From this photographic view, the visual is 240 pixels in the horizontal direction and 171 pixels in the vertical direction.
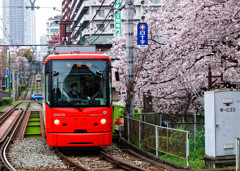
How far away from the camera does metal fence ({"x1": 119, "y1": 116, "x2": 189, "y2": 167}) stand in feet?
30.2

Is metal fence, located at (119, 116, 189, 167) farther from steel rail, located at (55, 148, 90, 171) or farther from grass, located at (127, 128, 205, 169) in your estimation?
steel rail, located at (55, 148, 90, 171)

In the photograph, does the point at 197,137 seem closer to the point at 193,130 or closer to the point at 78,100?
the point at 193,130

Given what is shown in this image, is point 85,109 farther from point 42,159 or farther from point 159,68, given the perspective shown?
point 159,68

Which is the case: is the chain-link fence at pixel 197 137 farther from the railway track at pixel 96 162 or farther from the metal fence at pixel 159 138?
the railway track at pixel 96 162

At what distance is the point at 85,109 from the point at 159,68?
21.8 feet

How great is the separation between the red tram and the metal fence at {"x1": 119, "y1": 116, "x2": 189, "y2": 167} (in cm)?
112

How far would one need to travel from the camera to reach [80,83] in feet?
38.5

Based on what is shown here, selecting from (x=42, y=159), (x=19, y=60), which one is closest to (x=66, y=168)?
(x=42, y=159)

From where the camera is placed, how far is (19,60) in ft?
378

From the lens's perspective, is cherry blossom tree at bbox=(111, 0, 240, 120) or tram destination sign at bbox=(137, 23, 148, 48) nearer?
cherry blossom tree at bbox=(111, 0, 240, 120)

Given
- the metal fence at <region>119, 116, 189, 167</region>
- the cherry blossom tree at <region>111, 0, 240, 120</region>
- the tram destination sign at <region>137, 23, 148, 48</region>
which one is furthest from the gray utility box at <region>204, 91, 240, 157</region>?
the tram destination sign at <region>137, 23, 148, 48</region>

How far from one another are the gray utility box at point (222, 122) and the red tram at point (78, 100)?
409cm

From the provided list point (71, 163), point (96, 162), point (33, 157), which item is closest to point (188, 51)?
point (96, 162)

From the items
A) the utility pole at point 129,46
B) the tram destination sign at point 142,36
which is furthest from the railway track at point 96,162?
the tram destination sign at point 142,36
